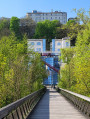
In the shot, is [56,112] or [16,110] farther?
[56,112]

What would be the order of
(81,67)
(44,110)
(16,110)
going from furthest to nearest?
(81,67)
(44,110)
(16,110)

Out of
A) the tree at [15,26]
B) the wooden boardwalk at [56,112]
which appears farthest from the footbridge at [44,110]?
the tree at [15,26]

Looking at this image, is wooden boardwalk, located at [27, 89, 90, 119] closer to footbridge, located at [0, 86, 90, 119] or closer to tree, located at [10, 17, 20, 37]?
footbridge, located at [0, 86, 90, 119]

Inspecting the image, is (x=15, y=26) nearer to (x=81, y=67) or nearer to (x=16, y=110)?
(x=81, y=67)

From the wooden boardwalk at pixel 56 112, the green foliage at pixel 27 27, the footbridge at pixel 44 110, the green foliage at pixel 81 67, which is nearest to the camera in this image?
the footbridge at pixel 44 110

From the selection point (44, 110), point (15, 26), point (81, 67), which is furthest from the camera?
point (15, 26)

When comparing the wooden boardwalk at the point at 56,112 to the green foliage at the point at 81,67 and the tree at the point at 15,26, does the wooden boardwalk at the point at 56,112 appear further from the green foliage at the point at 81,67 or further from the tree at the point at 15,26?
the tree at the point at 15,26

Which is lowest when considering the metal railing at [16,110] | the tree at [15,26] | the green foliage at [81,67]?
the metal railing at [16,110]

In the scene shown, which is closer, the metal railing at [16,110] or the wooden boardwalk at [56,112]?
the metal railing at [16,110]

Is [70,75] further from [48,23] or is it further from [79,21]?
[48,23]

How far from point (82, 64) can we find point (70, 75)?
1484cm

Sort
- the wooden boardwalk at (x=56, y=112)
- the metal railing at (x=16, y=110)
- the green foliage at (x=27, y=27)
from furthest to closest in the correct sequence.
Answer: the green foliage at (x=27, y=27) < the wooden boardwalk at (x=56, y=112) < the metal railing at (x=16, y=110)

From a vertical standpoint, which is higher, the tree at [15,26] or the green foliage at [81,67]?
the tree at [15,26]

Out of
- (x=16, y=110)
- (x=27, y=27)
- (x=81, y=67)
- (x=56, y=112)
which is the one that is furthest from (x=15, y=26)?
(x=16, y=110)
